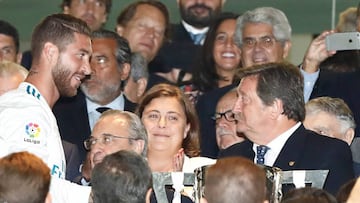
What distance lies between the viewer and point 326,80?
8.84 metres

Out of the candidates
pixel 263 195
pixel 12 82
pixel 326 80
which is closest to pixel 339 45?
pixel 326 80

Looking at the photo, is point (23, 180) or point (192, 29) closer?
point (23, 180)

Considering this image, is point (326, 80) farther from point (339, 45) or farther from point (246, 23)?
point (246, 23)

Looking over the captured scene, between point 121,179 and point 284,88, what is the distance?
2.06m

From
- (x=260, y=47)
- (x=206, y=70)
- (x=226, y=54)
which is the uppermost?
(x=260, y=47)

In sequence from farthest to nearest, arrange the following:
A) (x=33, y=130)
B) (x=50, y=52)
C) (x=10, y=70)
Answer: (x=10, y=70), (x=50, y=52), (x=33, y=130)

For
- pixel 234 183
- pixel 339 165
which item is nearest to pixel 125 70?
pixel 339 165

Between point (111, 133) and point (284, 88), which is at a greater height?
point (284, 88)

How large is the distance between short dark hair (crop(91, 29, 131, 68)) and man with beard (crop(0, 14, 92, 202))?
5.72 feet

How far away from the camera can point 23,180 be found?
5.61 metres

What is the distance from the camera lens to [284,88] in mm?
7570

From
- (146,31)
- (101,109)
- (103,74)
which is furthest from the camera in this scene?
(146,31)

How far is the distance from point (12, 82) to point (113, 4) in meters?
2.42

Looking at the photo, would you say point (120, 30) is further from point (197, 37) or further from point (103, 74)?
point (103, 74)
